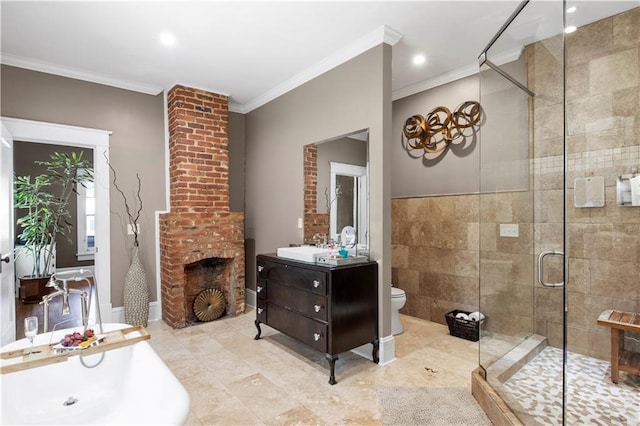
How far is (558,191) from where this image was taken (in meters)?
2.94

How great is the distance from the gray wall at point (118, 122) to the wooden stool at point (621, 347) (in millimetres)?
4555

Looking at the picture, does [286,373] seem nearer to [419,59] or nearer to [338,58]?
[338,58]

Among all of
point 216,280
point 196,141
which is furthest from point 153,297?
point 196,141

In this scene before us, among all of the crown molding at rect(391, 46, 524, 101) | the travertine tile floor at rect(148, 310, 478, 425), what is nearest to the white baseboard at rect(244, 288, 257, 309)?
the travertine tile floor at rect(148, 310, 478, 425)

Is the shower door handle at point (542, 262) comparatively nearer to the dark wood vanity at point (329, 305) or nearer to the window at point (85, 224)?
the dark wood vanity at point (329, 305)

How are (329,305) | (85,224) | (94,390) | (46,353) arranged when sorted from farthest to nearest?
(85,224) → (329,305) → (94,390) → (46,353)

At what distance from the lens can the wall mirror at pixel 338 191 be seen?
3.15 m

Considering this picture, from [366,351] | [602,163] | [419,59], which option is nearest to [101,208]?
[366,351]

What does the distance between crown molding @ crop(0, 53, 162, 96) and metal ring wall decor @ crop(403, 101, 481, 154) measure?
3.17 meters

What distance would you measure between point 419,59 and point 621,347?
3008 millimetres

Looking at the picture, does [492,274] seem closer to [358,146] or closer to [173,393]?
[358,146]

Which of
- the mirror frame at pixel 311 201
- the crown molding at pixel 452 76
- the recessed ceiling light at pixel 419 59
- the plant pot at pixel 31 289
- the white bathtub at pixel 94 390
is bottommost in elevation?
the plant pot at pixel 31 289

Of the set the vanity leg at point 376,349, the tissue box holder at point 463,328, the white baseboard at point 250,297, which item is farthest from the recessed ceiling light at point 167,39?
the tissue box holder at point 463,328

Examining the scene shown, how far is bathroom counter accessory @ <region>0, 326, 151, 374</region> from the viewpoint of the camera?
1604 mm
